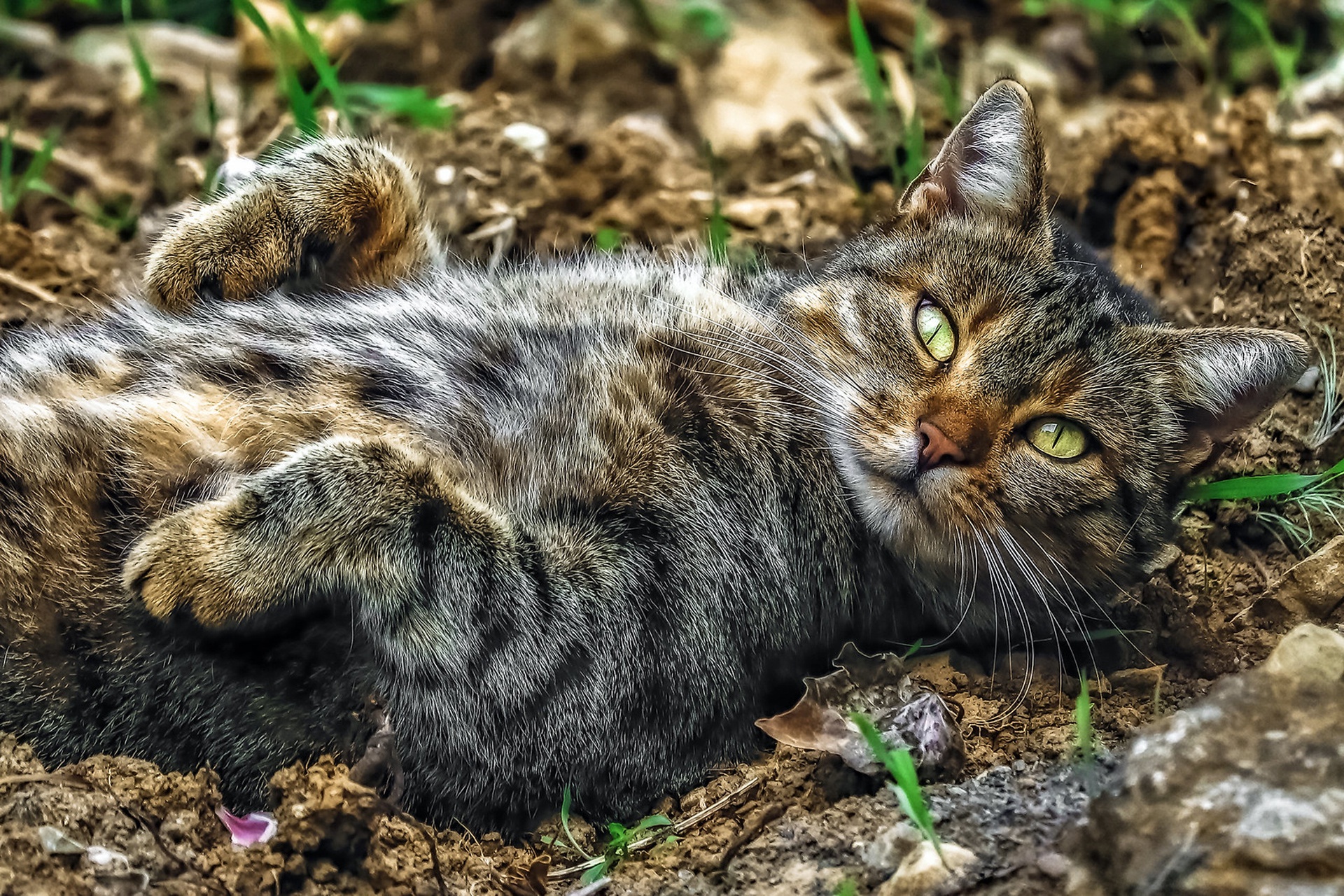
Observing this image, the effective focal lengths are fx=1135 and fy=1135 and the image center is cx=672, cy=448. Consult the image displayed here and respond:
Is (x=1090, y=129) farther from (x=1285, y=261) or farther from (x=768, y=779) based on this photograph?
(x=768, y=779)

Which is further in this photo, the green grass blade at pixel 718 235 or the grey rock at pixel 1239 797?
the green grass blade at pixel 718 235

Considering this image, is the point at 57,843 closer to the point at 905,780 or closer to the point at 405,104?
the point at 905,780

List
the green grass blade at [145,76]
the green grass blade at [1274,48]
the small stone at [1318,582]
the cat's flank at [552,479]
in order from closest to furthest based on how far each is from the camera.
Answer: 1. the cat's flank at [552,479]
2. the small stone at [1318,582]
3. the green grass blade at [145,76]
4. the green grass blade at [1274,48]

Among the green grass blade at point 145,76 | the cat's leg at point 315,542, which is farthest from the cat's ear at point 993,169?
the green grass blade at point 145,76

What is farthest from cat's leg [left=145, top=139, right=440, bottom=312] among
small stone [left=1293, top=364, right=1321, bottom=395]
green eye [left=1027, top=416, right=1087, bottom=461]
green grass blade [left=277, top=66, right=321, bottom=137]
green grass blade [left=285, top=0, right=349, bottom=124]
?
small stone [left=1293, top=364, right=1321, bottom=395]

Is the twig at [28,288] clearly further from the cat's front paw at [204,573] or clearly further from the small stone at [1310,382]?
the small stone at [1310,382]

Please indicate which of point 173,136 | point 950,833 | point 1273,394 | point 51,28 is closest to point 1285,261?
point 1273,394

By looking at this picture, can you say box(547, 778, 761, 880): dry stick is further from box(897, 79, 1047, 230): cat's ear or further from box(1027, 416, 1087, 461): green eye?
box(897, 79, 1047, 230): cat's ear
